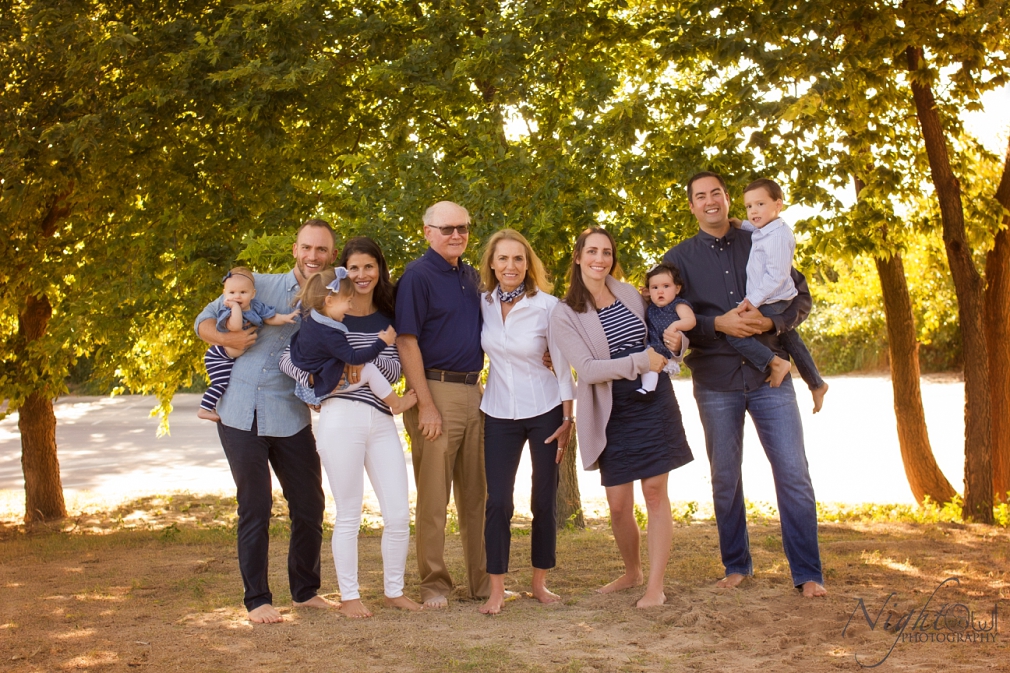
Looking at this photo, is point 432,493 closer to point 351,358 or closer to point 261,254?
point 351,358

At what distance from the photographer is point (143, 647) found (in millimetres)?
3924

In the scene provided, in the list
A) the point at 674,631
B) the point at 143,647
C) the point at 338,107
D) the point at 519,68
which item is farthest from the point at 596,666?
the point at 338,107

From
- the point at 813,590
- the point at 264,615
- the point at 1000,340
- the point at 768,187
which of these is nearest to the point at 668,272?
the point at 768,187

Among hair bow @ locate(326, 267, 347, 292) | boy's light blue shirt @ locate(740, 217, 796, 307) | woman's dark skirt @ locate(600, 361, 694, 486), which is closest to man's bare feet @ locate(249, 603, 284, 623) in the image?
hair bow @ locate(326, 267, 347, 292)

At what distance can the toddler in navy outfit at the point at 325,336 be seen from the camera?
413 cm

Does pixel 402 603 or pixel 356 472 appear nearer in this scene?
pixel 356 472

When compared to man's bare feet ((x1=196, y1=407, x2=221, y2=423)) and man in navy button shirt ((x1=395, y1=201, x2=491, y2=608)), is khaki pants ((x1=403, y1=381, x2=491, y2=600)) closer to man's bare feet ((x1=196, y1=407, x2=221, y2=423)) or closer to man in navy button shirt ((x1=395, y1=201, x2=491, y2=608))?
man in navy button shirt ((x1=395, y1=201, x2=491, y2=608))

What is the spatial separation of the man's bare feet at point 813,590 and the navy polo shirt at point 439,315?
197 centimetres

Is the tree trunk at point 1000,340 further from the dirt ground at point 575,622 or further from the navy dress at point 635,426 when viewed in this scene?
the navy dress at point 635,426

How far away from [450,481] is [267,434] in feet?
3.10

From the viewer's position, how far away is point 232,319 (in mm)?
4184

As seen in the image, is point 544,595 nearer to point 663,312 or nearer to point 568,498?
point 663,312

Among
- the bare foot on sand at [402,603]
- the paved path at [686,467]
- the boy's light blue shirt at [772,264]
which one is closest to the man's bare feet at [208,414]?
Answer: the bare foot on sand at [402,603]

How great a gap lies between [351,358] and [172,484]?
10843 millimetres
